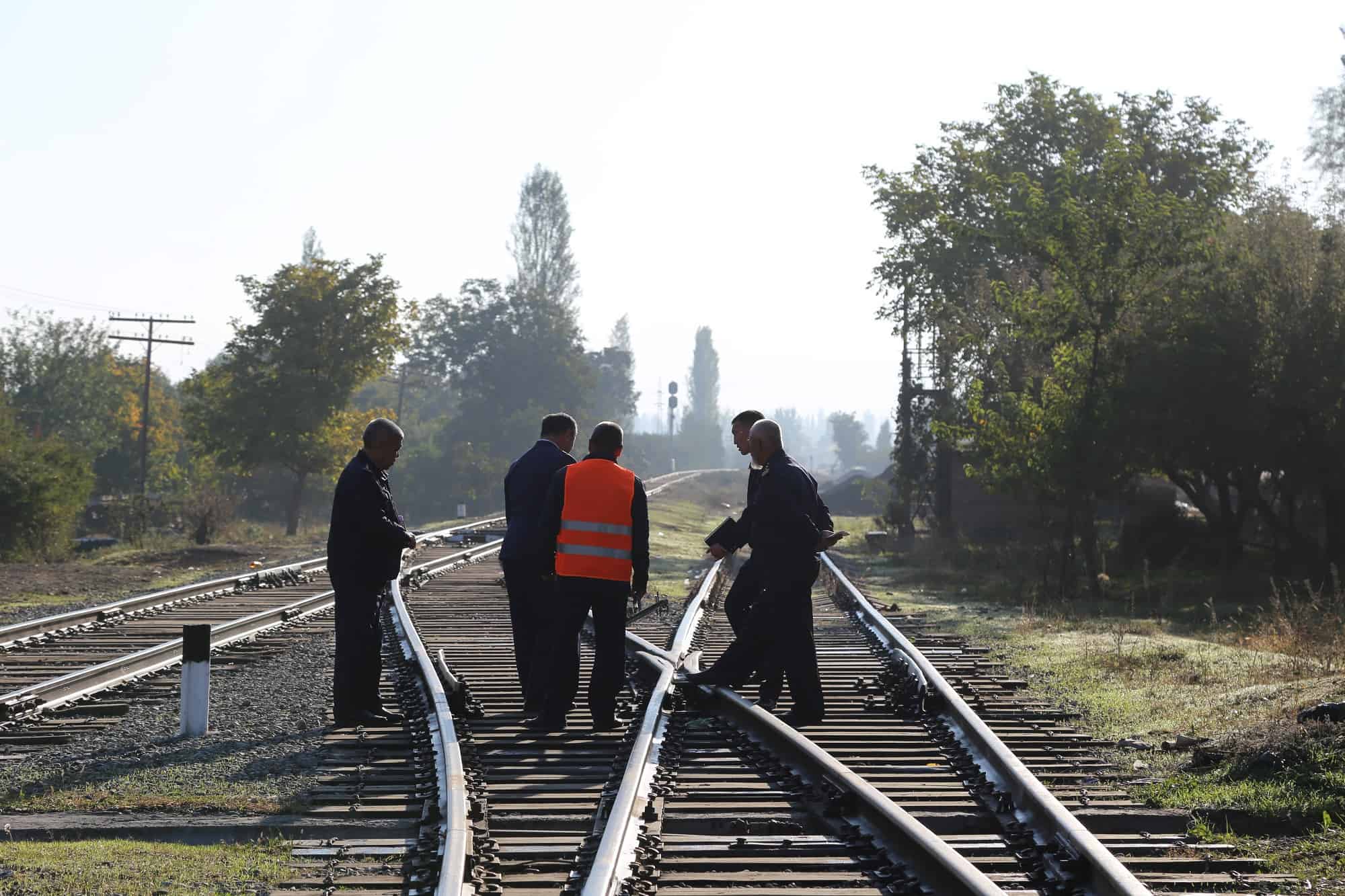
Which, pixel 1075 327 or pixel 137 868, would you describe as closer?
pixel 137 868

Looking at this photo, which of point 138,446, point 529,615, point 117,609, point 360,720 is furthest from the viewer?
point 138,446

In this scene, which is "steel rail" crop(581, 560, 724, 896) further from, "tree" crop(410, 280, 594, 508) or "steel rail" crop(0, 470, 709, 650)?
"tree" crop(410, 280, 594, 508)

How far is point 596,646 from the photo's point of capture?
8.55 metres

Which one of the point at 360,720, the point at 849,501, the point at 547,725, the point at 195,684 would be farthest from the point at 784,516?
the point at 849,501

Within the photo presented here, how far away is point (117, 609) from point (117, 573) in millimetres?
10146

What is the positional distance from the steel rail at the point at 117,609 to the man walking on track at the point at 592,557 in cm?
648

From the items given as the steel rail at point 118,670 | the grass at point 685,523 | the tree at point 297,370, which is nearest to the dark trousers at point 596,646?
the steel rail at point 118,670

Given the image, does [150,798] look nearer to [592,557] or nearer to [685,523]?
[592,557]

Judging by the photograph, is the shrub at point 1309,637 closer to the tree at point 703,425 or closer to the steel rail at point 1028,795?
the steel rail at point 1028,795

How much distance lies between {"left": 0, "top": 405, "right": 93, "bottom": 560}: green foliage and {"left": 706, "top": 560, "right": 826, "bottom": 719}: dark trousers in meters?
23.5

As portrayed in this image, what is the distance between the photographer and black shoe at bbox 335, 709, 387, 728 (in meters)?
8.83

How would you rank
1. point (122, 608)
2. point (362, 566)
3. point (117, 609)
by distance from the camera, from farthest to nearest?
point (122, 608) → point (117, 609) → point (362, 566)

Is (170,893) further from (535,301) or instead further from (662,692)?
(535,301)

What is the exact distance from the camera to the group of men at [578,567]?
873cm
